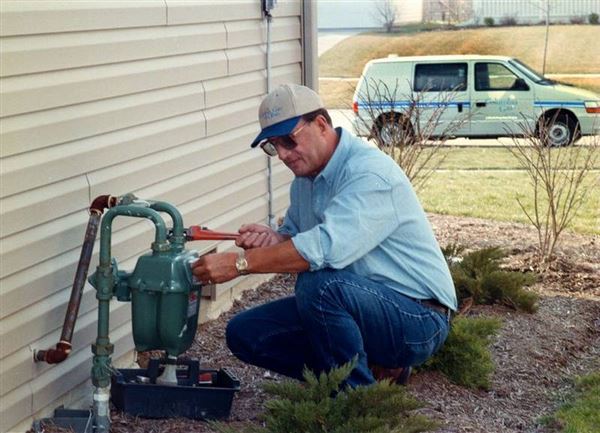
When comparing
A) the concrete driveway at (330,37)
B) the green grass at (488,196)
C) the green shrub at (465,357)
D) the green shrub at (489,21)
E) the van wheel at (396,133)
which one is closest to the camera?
the green shrub at (465,357)

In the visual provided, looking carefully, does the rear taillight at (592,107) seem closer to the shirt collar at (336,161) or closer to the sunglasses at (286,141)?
the shirt collar at (336,161)

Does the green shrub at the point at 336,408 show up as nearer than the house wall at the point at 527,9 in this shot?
Yes

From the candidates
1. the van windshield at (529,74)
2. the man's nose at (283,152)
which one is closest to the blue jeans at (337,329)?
the man's nose at (283,152)

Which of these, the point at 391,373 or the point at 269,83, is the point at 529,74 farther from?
the point at 391,373

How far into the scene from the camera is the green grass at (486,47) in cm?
3247

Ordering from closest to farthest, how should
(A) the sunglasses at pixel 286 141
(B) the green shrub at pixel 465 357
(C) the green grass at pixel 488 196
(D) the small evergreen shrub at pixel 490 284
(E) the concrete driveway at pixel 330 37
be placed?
(A) the sunglasses at pixel 286 141 → (B) the green shrub at pixel 465 357 → (D) the small evergreen shrub at pixel 490 284 → (C) the green grass at pixel 488 196 → (E) the concrete driveway at pixel 330 37

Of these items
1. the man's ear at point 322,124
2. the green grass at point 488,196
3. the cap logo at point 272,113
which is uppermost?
the cap logo at point 272,113

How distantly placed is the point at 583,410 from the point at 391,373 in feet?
3.13

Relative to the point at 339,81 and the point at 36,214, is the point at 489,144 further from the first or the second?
the point at 36,214

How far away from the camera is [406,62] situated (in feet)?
64.5

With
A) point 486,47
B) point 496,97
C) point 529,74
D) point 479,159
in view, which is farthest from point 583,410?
point 486,47

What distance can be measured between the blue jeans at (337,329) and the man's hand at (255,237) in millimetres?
216

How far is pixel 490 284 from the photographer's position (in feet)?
22.5

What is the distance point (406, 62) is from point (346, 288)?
15.7m
